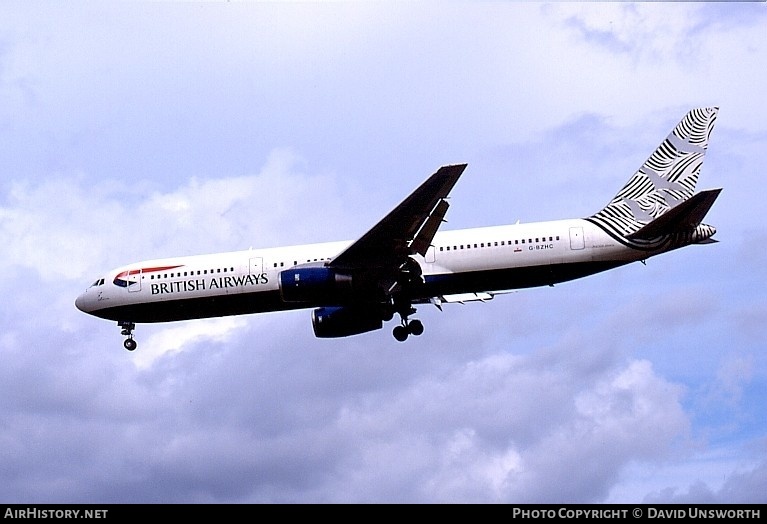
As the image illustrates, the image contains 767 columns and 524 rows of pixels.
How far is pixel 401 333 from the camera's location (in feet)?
137

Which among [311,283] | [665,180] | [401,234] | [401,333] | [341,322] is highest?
[665,180]

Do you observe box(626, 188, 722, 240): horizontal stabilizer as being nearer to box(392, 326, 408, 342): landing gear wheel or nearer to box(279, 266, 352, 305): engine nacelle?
box(392, 326, 408, 342): landing gear wheel

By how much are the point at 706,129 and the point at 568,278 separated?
32.8ft

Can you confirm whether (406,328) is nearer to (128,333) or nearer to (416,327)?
(416,327)

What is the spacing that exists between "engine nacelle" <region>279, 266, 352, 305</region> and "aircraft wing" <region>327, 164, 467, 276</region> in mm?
→ 375

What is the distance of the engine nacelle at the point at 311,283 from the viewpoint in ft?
125

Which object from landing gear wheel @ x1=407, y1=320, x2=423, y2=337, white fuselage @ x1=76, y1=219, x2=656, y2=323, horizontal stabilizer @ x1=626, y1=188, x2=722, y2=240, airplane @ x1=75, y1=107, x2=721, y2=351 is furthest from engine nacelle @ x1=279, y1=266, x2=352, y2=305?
horizontal stabilizer @ x1=626, y1=188, x2=722, y2=240

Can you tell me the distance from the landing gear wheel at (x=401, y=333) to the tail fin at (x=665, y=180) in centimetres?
736

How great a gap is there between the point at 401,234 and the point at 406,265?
151 centimetres

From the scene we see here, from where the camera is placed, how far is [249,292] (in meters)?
40.7

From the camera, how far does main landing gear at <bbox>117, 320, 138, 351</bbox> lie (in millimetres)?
42969

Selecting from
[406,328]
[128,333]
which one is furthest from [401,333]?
[128,333]
